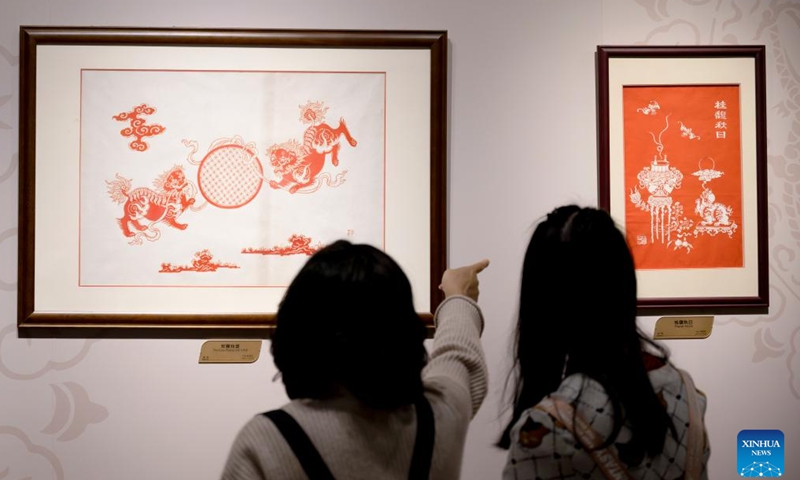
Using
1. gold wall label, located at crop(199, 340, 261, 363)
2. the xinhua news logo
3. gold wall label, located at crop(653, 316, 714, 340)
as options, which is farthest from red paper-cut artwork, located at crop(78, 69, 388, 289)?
the xinhua news logo

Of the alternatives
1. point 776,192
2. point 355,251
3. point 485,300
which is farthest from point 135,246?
point 776,192

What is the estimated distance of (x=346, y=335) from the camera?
771 mm

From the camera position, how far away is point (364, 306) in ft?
2.55

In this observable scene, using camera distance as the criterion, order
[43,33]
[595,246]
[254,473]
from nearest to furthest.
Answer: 1. [254,473]
2. [595,246]
3. [43,33]

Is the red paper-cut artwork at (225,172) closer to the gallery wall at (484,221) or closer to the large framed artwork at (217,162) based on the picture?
the large framed artwork at (217,162)

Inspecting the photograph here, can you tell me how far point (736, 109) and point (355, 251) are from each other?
132cm

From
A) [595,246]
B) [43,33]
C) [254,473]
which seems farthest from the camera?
[43,33]

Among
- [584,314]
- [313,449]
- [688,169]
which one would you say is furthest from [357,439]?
[688,169]

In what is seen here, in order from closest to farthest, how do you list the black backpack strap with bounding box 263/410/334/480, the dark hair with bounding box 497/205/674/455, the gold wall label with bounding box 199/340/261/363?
the black backpack strap with bounding box 263/410/334/480
the dark hair with bounding box 497/205/674/455
the gold wall label with bounding box 199/340/261/363

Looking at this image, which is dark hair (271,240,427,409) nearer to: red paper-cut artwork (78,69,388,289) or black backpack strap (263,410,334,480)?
black backpack strap (263,410,334,480)

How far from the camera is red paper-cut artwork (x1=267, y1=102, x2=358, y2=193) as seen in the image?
163 cm

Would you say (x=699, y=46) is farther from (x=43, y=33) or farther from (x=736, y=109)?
(x=43, y=33)

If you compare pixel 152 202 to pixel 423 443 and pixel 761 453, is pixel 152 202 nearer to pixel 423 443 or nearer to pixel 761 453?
pixel 423 443

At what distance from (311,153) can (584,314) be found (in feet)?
3.09
